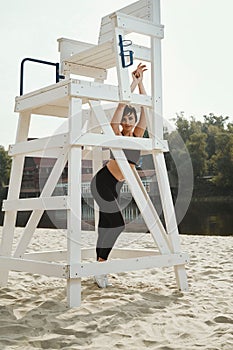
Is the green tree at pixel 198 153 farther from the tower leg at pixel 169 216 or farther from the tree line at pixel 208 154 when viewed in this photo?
the tower leg at pixel 169 216

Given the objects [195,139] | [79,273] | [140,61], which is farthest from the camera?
[195,139]

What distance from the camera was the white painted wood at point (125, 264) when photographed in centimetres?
289

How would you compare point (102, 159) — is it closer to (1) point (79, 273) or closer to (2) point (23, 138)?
(2) point (23, 138)

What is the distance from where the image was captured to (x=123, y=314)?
2.68 m

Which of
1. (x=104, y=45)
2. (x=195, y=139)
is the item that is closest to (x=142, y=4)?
(x=104, y=45)

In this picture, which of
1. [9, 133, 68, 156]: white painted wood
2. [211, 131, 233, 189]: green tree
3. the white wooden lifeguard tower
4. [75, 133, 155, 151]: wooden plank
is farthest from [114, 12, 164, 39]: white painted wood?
[211, 131, 233, 189]: green tree

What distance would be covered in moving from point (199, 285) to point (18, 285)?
1389 millimetres

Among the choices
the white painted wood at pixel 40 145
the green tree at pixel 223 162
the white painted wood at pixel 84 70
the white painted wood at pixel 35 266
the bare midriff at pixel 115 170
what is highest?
the green tree at pixel 223 162

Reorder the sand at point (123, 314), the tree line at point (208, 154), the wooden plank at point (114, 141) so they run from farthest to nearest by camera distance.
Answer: the tree line at point (208, 154) < the wooden plank at point (114, 141) < the sand at point (123, 314)

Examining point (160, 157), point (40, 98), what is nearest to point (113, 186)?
point (160, 157)

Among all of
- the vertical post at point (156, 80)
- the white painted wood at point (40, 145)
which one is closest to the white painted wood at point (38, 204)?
the white painted wood at point (40, 145)

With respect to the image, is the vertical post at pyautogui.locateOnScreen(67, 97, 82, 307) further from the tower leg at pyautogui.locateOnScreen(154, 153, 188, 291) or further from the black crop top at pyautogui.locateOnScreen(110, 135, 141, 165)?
the tower leg at pyautogui.locateOnScreen(154, 153, 188, 291)

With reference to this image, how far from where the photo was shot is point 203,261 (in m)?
4.77

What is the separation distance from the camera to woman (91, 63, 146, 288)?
348cm
